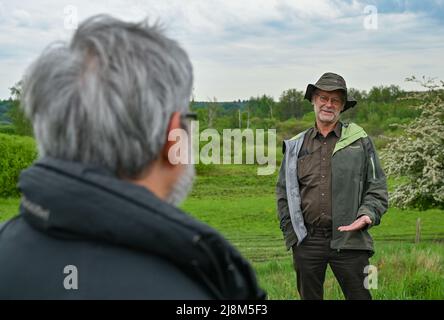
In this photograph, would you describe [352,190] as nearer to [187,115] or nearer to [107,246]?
[187,115]

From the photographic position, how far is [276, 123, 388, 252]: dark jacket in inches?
150

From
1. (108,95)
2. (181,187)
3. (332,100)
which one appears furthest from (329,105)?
(108,95)

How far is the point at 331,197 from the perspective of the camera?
3871 mm

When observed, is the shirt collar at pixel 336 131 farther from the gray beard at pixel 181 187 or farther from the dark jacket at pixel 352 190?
the gray beard at pixel 181 187

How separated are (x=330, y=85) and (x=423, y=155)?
758 cm

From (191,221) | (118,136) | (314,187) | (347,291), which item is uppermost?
(118,136)

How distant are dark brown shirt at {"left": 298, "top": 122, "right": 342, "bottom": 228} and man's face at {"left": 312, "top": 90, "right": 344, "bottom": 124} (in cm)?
7

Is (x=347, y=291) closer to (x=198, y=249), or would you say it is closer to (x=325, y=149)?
(x=325, y=149)

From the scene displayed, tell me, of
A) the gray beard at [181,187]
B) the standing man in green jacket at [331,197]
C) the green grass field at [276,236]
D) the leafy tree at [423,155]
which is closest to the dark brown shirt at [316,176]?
the standing man in green jacket at [331,197]

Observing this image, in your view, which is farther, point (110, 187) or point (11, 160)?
point (11, 160)

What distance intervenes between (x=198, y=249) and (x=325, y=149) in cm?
305
